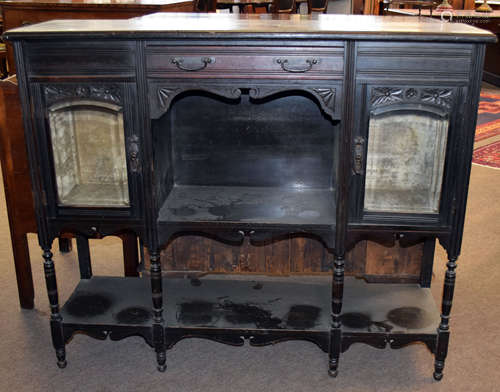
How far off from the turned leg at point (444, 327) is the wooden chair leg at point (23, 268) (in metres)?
1.61

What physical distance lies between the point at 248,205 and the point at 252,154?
10.7 inches

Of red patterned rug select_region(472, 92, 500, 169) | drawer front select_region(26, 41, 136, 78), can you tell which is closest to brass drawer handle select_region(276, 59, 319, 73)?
drawer front select_region(26, 41, 136, 78)

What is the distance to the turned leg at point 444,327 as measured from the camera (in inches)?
76.0

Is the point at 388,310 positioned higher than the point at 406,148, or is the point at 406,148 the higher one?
the point at 406,148

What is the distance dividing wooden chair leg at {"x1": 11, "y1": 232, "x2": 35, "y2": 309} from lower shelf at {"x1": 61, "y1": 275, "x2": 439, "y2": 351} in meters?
0.26

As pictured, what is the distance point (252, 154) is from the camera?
7.47ft

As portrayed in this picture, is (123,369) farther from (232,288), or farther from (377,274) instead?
(377,274)

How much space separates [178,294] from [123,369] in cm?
34

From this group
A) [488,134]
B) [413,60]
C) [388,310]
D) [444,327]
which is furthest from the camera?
[488,134]

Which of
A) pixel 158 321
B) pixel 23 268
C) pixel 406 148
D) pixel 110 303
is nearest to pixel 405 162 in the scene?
pixel 406 148

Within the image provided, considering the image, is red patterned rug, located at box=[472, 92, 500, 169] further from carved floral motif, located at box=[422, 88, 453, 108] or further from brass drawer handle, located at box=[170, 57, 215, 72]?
brass drawer handle, located at box=[170, 57, 215, 72]

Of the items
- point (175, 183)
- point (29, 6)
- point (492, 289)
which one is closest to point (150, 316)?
point (175, 183)

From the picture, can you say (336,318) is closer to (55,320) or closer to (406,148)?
(406,148)

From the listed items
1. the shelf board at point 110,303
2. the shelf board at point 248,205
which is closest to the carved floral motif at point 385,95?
the shelf board at point 248,205
